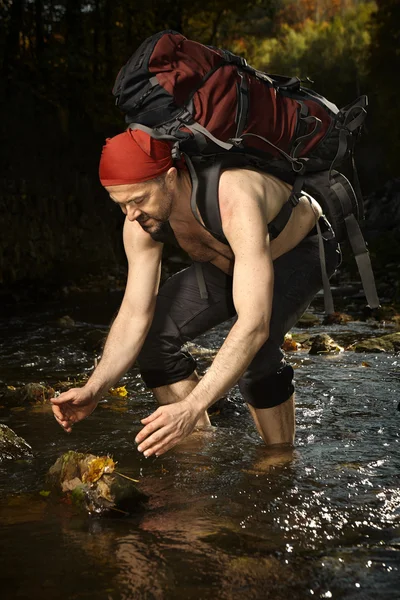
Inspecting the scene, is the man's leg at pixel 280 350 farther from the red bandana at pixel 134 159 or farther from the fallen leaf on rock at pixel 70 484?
the fallen leaf on rock at pixel 70 484

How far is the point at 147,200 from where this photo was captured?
4.17 m

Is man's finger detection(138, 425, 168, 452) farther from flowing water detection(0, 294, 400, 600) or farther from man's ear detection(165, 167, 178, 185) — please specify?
man's ear detection(165, 167, 178, 185)

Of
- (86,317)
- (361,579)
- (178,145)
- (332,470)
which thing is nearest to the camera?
(361,579)

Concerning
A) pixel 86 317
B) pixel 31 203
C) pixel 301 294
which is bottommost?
pixel 86 317

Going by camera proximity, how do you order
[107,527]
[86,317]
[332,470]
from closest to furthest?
1. [107,527]
2. [332,470]
3. [86,317]

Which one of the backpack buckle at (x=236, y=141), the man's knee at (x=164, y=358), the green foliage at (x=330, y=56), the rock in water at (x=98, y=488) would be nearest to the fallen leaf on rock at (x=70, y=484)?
the rock in water at (x=98, y=488)

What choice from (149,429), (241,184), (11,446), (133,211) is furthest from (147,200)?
(11,446)

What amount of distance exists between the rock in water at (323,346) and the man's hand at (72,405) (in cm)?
478

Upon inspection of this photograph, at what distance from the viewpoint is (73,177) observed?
17062 millimetres

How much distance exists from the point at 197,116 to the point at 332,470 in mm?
1976

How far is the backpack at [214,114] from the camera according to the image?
4.07 metres

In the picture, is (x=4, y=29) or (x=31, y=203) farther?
(x=4, y=29)

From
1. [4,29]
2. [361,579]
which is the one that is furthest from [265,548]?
[4,29]

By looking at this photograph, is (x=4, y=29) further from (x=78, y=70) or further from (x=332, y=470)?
(x=332, y=470)
